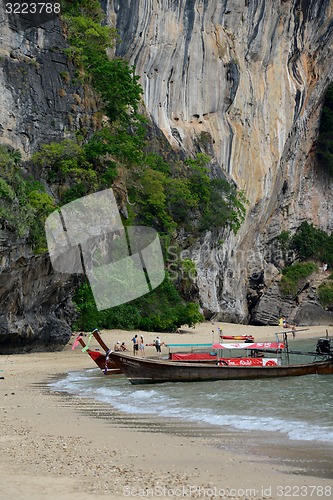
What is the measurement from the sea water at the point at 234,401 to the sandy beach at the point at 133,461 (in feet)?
2.58

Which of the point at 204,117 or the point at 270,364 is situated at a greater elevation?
the point at 204,117

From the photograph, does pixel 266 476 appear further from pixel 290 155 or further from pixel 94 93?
pixel 290 155

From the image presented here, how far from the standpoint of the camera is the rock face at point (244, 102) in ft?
133

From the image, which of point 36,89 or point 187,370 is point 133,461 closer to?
point 187,370

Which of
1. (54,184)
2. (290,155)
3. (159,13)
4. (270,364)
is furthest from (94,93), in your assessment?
(290,155)

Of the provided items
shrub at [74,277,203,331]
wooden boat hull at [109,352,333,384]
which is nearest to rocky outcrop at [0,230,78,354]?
shrub at [74,277,203,331]

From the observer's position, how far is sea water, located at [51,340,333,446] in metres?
11.1

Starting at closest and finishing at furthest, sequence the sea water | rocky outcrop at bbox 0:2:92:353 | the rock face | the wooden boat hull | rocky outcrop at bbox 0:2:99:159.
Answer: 1. the sea water
2. the wooden boat hull
3. rocky outcrop at bbox 0:2:92:353
4. rocky outcrop at bbox 0:2:99:159
5. the rock face

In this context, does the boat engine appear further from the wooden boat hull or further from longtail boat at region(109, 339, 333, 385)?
the wooden boat hull

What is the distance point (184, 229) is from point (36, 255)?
17.8m

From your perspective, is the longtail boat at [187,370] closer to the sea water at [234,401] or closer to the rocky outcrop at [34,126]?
the sea water at [234,401]

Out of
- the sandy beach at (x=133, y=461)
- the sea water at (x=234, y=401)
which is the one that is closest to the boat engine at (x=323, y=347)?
the sea water at (x=234, y=401)

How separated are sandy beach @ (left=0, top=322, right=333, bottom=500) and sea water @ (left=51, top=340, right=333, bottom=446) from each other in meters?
0.79

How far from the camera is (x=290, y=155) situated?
51.5 meters
